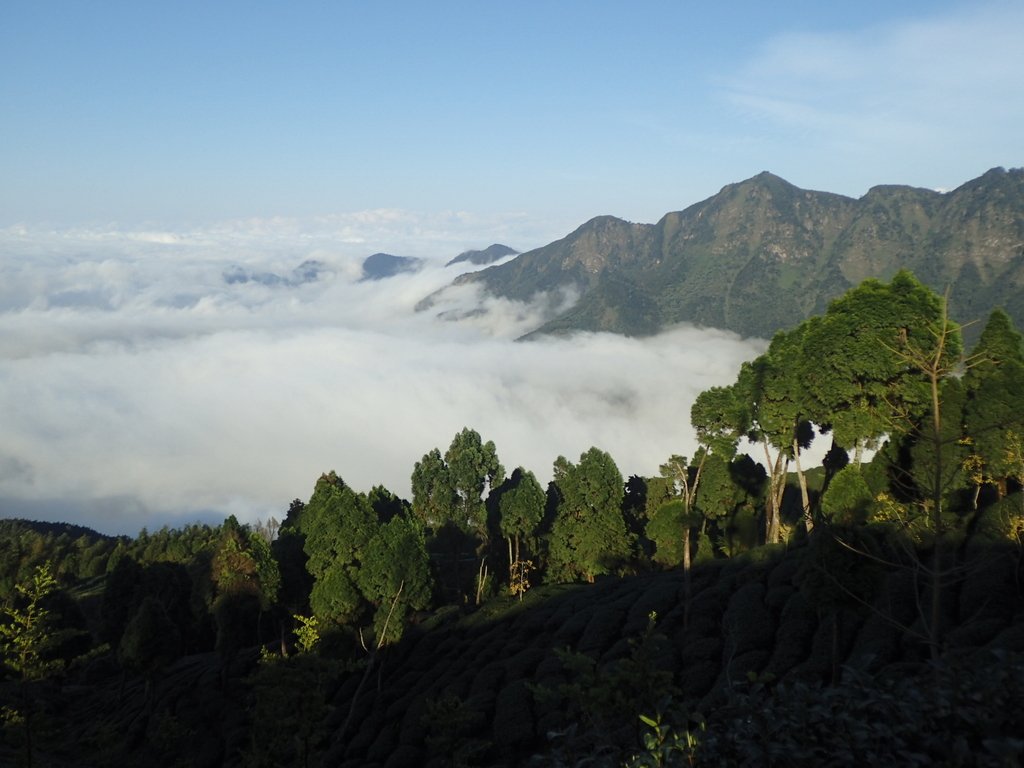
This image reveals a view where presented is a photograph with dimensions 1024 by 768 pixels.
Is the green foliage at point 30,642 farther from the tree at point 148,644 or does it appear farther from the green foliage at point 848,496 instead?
the green foliage at point 848,496

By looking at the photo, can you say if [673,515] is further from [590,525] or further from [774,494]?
[590,525]

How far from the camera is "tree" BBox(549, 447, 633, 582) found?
58.2 m

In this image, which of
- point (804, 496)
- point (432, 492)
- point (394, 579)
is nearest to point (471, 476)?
point (432, 492)

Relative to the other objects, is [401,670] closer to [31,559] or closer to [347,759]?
[347,759]

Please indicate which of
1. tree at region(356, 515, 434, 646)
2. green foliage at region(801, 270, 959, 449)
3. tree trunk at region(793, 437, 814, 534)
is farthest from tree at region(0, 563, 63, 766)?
green foliage at region(801, 270, 959, 449)

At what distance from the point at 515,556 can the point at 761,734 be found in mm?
57758

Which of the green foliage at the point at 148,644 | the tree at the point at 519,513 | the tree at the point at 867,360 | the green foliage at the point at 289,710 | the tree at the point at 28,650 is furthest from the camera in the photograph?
the tree at the point at 519,513

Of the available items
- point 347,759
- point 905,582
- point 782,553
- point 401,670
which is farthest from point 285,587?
point 905,582

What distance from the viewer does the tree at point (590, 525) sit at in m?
58.2

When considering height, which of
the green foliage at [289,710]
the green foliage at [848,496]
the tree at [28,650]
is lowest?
the green foliage at [289,710]

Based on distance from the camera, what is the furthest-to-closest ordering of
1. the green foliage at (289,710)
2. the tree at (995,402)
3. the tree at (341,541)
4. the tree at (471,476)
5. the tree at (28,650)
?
the tree at (471,476), the tree at (341,541), the tree at (995,402), the green foliage at (289,710), the tree at (28,650)

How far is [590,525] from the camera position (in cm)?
5884

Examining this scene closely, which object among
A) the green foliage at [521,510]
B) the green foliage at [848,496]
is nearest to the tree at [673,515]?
the green foliage at [848,496]

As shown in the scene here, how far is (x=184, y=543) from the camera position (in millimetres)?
113812
